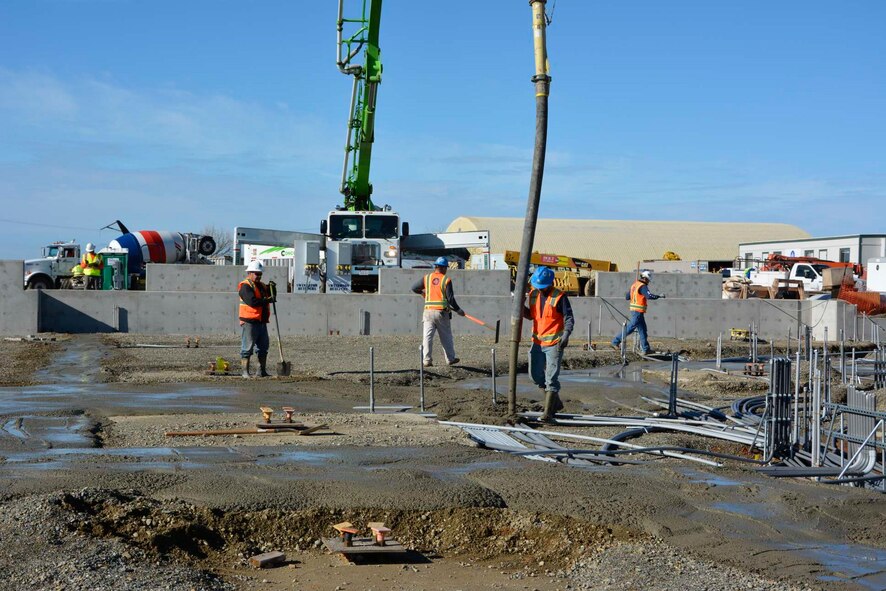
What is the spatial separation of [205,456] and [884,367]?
10.0 meters

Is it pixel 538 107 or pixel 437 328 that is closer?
pixel 538 107

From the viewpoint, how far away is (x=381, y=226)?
2641cm

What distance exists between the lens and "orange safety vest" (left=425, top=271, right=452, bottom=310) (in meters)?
15.7

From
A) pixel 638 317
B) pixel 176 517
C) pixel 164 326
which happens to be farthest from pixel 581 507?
pixel 164 326

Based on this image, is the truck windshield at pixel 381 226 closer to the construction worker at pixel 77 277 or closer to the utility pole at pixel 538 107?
the construction worker at pixel 77 277

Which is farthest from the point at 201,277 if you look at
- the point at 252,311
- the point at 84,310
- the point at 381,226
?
the point at 252,311

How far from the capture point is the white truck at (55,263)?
34438 millimetres

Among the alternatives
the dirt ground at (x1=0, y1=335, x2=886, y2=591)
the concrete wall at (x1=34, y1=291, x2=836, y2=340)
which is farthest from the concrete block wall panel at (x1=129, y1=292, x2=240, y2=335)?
the dirt ground at (x1=0, y1=335, x2=886, y2=591)

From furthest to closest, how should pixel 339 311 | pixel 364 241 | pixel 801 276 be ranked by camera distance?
1. pixel 801 276
2. pixel 364 241
3. pixel 339 311

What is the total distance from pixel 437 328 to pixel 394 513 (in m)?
9.35

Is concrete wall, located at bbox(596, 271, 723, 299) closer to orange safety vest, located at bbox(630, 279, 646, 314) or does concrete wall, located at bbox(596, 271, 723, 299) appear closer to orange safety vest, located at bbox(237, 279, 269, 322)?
orange safety vest, located at bbox(630, 279, 646, 314)

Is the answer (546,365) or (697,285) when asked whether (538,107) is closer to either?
(546,365)

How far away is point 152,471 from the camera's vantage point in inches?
283

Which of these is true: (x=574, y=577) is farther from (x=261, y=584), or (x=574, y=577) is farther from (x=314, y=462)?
(x=314, y=462)
